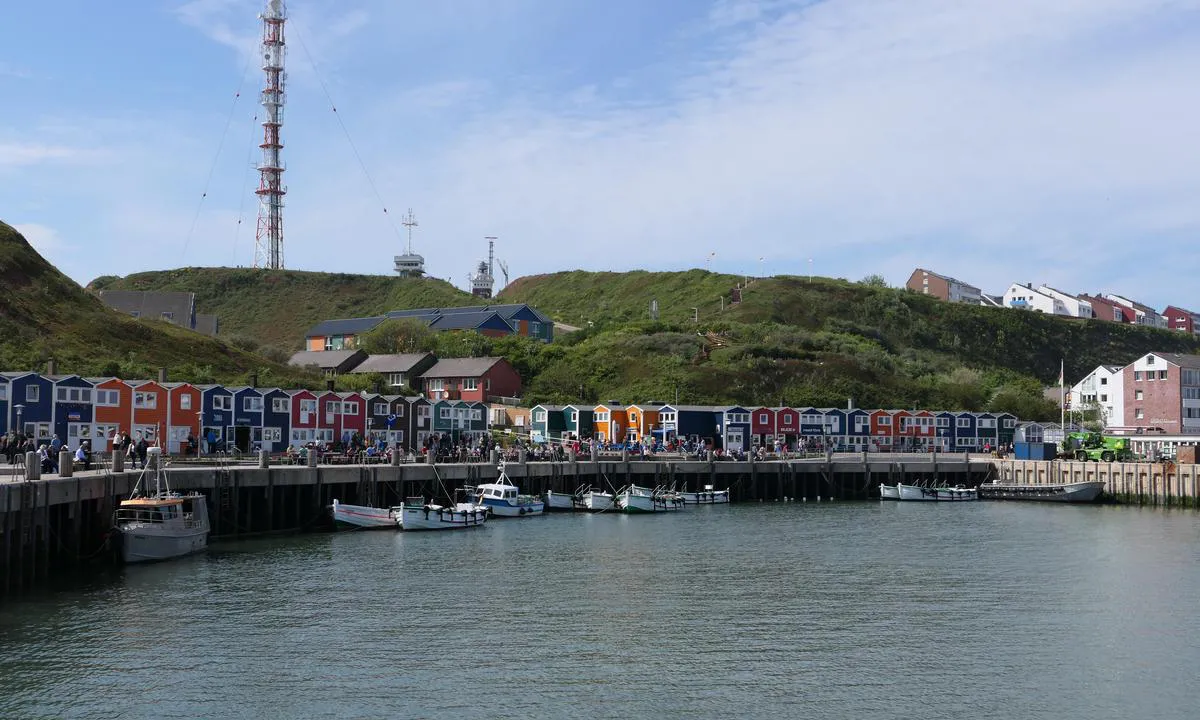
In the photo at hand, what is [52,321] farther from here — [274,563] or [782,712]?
[782,712]

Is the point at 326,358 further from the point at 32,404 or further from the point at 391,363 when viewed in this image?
the point at 32,404

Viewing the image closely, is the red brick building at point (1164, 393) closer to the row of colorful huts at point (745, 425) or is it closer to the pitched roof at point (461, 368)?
the row of colorful huts at point (745, 425)

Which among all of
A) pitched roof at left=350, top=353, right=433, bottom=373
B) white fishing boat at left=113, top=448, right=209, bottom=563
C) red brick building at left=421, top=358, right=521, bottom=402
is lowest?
white fishing boat at left=113, top=448, right=209, bottom=563

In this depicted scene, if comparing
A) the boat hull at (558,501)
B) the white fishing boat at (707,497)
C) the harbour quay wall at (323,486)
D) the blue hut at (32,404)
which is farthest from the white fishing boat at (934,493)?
the blue hut at (32,404)

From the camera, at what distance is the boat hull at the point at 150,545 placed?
43.9m

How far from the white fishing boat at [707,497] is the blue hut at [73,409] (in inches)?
1550

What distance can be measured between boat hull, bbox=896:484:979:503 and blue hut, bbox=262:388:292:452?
47.2m

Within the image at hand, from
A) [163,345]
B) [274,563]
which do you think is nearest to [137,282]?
[163,345]

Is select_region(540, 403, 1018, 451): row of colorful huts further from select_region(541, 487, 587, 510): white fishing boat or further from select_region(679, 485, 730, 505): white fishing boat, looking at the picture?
select_region(541, 487, 587, 510): white fishing boat

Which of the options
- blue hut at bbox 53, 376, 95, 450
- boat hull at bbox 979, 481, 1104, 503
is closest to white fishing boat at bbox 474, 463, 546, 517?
blue hut at bbox 53, 376, 95, 450

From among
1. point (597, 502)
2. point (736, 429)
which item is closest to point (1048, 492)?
point (736, 429)

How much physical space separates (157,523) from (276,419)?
34.8 metres

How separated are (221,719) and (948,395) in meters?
123

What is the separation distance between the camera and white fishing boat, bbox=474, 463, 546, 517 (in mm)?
66375
